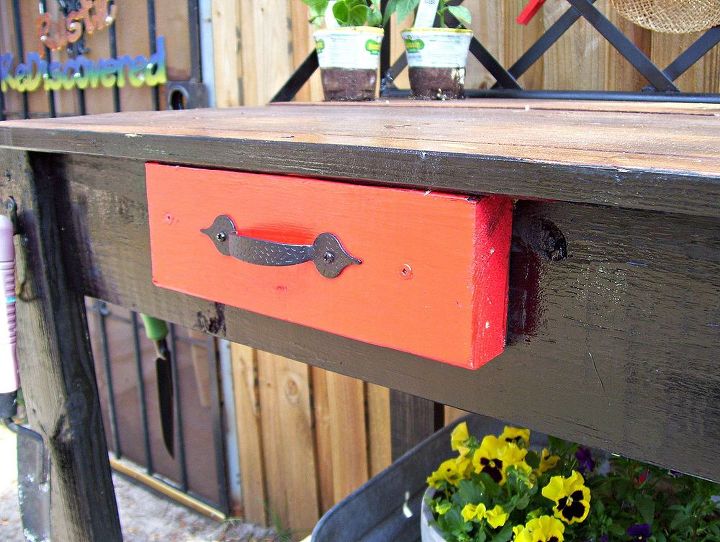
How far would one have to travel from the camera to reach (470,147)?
0.49 m

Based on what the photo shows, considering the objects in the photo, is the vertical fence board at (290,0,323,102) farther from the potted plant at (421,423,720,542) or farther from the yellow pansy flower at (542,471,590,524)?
the yellow pansy flower at (542,471,590,524)

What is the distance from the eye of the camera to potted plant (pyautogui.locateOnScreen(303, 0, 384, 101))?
1.15 meters

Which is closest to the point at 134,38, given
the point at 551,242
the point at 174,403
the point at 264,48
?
the point at 264,48

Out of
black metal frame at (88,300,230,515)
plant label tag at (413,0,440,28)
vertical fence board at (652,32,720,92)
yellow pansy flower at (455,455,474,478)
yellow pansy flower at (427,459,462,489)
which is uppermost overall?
plant label tag at (413,0,440,28)

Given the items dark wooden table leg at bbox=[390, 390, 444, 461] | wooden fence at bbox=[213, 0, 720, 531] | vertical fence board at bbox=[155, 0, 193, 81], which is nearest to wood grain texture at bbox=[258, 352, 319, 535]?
wooden fence at bbox=[213, 0, 720, 531]

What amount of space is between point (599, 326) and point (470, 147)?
15 centimetres

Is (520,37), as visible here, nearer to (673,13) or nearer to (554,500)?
(673,13)

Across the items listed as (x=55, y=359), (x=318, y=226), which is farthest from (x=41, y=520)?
(x=318, y=226)

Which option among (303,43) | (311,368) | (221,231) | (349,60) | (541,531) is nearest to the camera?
(221,231)

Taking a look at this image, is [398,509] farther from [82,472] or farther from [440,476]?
[82,472]

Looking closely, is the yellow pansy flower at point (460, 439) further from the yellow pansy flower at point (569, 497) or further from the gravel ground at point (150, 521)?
the gravel ground at point (150, 521)

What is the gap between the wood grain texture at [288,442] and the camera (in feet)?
6.24

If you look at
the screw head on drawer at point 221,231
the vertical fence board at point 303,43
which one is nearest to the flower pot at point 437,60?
the vertical fence board at point 303,43

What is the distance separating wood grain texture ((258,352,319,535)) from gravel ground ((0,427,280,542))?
0.12m
